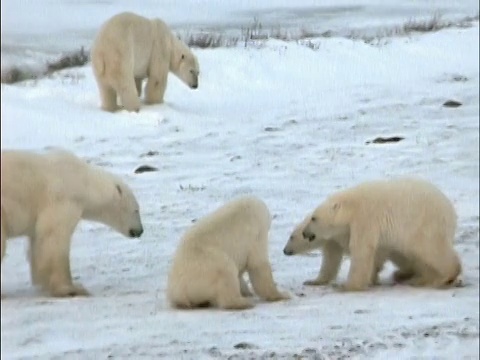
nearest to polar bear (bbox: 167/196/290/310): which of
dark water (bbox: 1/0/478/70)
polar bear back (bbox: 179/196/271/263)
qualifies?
polar bear back (bbox: 179/196/271/263)

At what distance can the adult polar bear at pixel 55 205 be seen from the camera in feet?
5.37

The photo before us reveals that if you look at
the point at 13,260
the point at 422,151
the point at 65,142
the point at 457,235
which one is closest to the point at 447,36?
the point at 422,151

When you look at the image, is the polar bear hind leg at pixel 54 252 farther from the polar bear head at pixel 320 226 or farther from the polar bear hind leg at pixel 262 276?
the polar bear head at pixel 320 226

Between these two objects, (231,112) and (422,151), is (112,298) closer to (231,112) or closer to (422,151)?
(231,112)

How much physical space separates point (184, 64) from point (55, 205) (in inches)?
12.6

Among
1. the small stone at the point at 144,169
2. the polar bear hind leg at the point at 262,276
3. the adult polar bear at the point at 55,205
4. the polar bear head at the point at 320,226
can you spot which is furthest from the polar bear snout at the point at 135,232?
the polar bear head at the point at 320,226

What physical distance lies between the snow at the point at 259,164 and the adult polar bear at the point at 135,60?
26 millimetres

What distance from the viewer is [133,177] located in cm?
187

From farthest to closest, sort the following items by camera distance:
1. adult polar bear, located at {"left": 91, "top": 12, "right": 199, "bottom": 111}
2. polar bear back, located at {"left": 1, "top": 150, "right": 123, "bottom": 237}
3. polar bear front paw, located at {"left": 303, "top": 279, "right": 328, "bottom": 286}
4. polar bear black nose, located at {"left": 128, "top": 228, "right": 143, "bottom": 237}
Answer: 1. polar bear front paw, located at {"left": 303, "top": 279, "right": 328, "bottom": 286}
2. polar bear black nose, located at {"left": 128, "top": 228, "right": 143, "bottom": 237}
3. adult polar bear, located at {"left": 91, "top": 12, "right": 199, "bottom": 111}
4. polar bear back, located at {"left": 1, "top": 150, "right": 123, "bottom": 237}

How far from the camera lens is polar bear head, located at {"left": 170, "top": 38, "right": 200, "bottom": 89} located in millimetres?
1777

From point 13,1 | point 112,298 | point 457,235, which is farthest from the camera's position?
point 457,235

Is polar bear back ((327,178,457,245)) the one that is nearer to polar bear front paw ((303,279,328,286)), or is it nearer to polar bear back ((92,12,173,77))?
polar bear front paw ((303,279,328,286))

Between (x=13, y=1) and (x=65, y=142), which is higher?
(x=13, y=1)

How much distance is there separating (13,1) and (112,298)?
1.69ft
